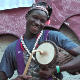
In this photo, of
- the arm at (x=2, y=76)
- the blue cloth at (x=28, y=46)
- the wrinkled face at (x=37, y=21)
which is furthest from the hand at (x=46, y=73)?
the arm at (x=2, y=76)

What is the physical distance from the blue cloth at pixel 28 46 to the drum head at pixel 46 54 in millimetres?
222

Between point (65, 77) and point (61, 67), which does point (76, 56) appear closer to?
point (61, 67)

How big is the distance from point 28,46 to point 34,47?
7 cm

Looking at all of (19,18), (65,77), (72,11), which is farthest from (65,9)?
(65,77)

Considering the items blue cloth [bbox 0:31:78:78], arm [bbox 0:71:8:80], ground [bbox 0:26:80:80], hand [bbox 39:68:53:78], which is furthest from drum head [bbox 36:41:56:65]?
ground [bbox 0:26:80:80]

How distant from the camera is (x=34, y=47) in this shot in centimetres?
270

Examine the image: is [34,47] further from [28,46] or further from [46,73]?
[46,73]

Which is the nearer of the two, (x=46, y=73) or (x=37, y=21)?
(x=46, y=73)

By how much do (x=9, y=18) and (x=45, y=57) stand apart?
2.12 meters

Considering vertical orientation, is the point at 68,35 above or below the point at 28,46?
below

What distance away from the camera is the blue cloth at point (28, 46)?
2629 mm

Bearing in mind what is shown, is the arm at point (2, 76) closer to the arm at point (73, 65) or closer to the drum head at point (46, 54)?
the drum head at point (46, 54)

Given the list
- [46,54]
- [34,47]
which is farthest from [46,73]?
[34,47]

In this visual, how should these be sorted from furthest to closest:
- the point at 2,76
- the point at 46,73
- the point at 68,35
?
the point at 68,35, the point at 2,76, the point at 46,73
